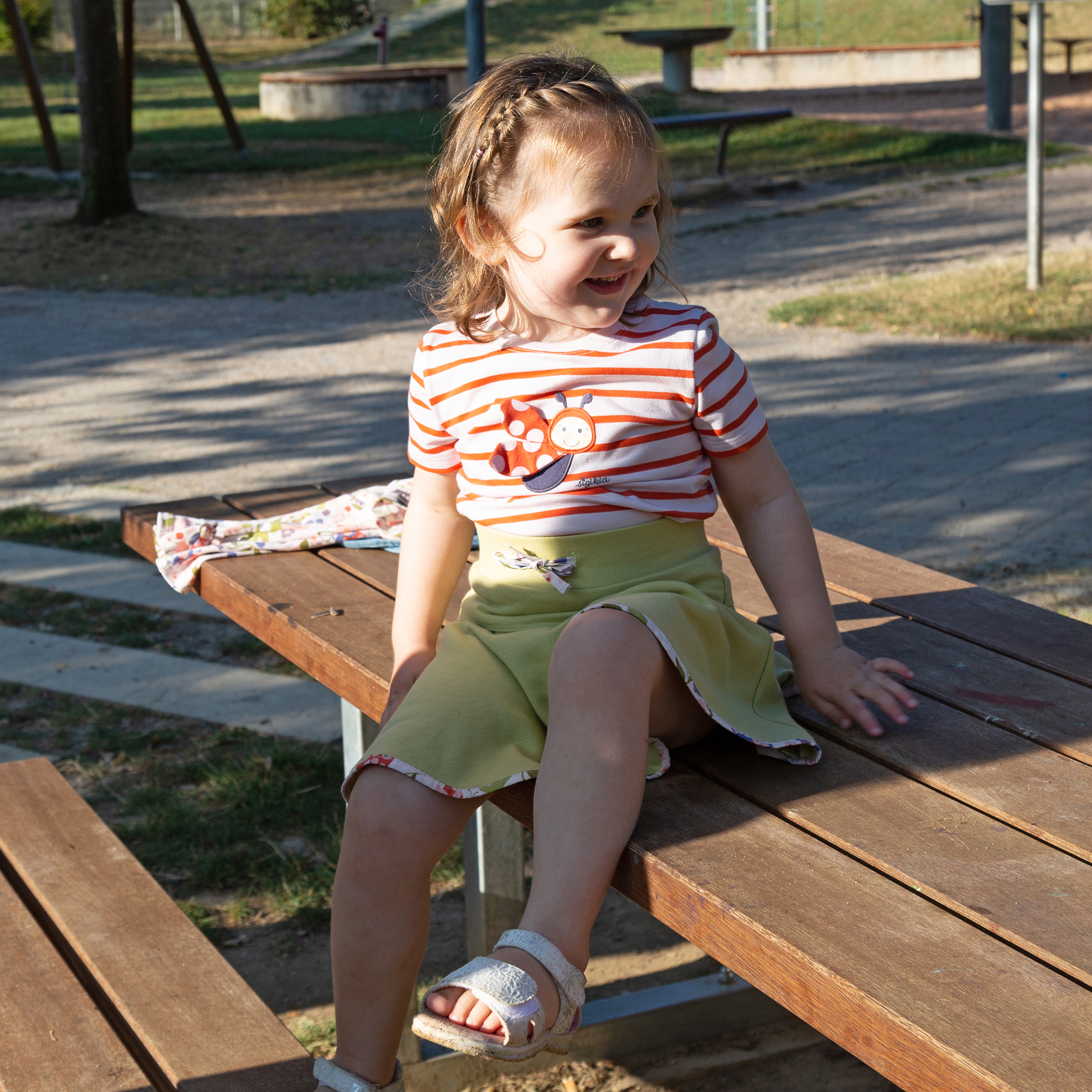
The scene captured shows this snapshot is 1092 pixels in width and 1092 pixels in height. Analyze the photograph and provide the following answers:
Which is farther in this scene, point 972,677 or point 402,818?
point 972,677

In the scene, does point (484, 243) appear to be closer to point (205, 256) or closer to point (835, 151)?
point (205, 256)

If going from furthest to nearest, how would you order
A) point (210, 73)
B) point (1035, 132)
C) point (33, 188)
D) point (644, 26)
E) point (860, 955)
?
1. point (644, 26)
2. point (210, 73)
3. point (33, 188)
4. point (1035, 132)
5. point (860, 955)

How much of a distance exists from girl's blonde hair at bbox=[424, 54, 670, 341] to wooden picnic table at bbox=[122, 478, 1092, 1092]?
0.54m

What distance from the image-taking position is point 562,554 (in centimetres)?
175

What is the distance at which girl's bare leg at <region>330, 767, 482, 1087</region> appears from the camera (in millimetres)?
1494

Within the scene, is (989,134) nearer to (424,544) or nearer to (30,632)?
(30,632)

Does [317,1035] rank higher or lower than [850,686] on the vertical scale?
lower

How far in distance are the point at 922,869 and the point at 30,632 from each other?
322 centimetres

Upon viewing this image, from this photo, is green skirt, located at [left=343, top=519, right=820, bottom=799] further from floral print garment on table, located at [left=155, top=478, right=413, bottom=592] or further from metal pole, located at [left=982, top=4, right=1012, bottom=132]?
metal pole, located at [left=982, top=4, right=1012, bottom=132]

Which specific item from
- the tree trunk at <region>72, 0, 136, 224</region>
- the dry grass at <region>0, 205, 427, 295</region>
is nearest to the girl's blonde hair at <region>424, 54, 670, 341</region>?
the dry grass at <region>0, 205, 427, 295</region>

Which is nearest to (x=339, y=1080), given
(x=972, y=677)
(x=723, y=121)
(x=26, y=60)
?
(x=972, y=677)

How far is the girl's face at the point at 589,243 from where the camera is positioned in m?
1.67

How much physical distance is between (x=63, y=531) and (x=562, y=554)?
11.3 ft

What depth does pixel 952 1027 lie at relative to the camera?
1.02 metres
